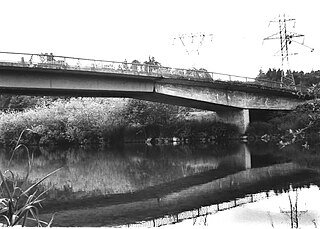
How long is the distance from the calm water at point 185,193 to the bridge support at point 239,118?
13010 millimetres

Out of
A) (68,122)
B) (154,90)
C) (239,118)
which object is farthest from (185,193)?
(68,122)

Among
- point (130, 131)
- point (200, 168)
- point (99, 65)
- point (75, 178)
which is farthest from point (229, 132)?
point (75, 178)

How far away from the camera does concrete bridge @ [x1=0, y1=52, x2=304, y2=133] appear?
80.5 ft

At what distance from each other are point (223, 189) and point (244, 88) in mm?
21767

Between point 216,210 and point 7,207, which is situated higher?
point 7,207

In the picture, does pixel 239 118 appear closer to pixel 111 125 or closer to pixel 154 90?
pixel 154 90

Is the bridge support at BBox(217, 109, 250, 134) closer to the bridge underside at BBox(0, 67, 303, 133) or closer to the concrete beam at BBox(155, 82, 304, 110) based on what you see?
the bridge underside at BBox(0, 67, 303, 133)

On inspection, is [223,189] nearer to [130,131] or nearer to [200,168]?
[200,168]

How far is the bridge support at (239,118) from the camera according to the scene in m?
34.7

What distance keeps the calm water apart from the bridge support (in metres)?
13.0

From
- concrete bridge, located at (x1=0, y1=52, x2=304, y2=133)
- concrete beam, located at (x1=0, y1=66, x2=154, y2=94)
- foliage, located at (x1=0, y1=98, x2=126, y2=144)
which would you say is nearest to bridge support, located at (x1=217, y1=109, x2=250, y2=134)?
concrete bridge, located at (x1=0, y1=52, x2=304, y2=133)

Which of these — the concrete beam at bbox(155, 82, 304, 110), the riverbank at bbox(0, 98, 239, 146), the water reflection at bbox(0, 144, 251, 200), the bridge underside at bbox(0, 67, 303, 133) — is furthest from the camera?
the riverbank at bbox(0, 98, 239, 146)

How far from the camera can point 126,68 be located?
2933 cm

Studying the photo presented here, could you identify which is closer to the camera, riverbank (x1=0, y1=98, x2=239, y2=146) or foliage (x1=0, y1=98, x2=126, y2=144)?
riverbank (x1=0, y1=98, x2=239, y2=146)
